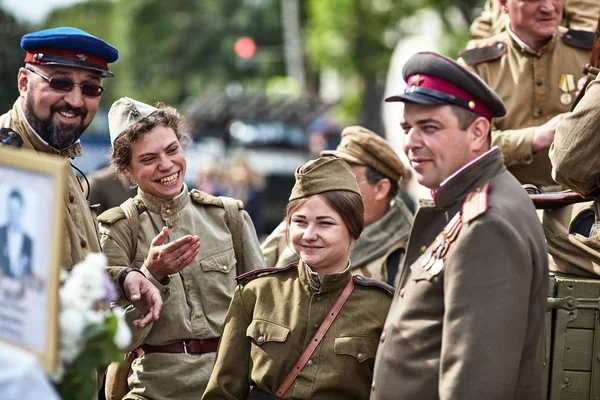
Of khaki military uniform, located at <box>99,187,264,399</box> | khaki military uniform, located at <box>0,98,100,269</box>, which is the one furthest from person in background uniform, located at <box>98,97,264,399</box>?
khaki military uniform, located at <box>0,98,100,269</box>

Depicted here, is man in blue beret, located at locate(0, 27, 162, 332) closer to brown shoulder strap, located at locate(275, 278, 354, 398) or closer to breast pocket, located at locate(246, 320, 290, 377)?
breast pocket, located at locate(246, 320, 290, 377)

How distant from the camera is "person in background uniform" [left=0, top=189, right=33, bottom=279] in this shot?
2918 millimetres

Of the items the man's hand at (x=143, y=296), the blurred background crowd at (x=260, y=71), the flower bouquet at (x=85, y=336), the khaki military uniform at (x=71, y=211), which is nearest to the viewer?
the flower bouquet at (x=85, y=336)

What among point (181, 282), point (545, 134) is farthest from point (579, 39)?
point (181, 282)

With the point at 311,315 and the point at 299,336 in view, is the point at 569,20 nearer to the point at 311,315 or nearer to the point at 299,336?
the point at 311,315

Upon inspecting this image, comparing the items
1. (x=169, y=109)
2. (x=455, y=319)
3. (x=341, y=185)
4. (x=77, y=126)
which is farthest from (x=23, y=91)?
(x=455, y=319)

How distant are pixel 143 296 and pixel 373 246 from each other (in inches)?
73.6

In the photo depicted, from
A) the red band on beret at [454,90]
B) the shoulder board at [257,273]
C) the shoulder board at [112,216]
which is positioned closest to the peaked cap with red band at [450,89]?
the red band on beret at [454,90]

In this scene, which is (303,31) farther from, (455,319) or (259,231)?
(455,319)

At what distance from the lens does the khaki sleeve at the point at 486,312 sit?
327 cm

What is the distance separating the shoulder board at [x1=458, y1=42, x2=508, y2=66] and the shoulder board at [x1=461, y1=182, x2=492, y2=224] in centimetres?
242

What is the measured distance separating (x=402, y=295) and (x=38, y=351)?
145 cm

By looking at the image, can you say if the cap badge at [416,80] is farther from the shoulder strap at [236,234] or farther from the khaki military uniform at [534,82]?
the khaki military uniform at [534,82]

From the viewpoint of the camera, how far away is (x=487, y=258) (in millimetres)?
3332
